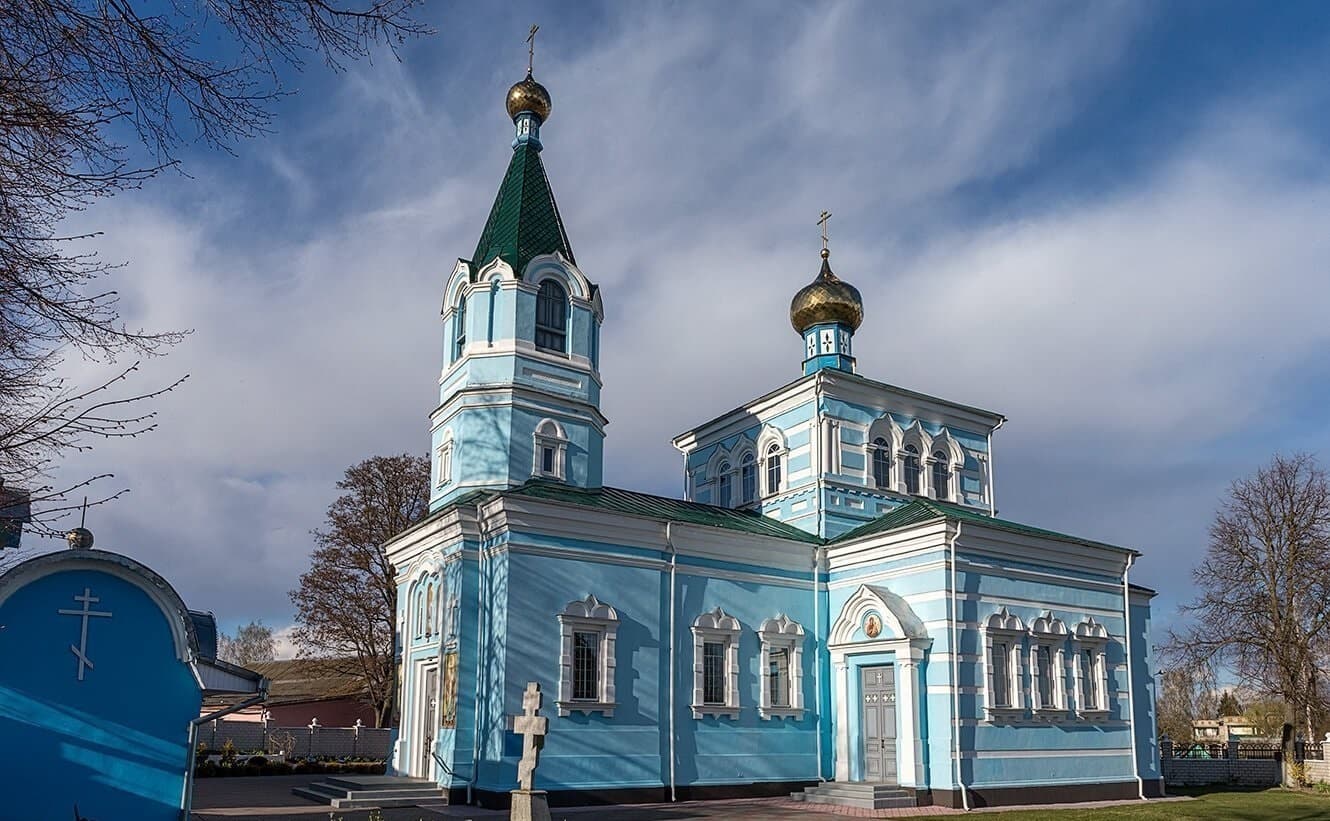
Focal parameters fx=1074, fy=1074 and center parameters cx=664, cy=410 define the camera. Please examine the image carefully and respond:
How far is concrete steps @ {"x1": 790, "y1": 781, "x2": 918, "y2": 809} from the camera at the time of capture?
1661cm

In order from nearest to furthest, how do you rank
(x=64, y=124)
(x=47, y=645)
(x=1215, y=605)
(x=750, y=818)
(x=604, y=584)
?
(x=64, y=124) → (x=47, y=645) → (x=750, y=818) → (x=604, y=584) → (x=1215, y=605)

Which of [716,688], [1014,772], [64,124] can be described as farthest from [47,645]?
[1014,772]

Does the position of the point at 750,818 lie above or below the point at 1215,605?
below

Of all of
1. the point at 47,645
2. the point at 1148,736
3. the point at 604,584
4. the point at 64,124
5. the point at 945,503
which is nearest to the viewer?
the point at 64,124

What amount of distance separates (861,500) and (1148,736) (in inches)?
279

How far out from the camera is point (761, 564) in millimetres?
19172

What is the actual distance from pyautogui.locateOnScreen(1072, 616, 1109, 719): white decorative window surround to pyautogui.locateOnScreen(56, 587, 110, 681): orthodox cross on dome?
16.2 meters

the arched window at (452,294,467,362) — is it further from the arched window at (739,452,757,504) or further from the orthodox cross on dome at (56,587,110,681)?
the orthodox cross on dome at (56,587,110,681)

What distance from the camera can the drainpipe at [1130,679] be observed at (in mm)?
19688

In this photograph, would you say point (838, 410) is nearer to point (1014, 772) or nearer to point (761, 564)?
point (761, 564)

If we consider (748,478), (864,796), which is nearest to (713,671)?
(864,796)

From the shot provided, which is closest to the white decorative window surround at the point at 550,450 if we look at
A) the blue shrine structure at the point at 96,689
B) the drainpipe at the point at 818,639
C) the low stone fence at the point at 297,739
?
the drainpipe at the point at 818,639

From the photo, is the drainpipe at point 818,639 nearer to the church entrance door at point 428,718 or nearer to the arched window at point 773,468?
the arched window at point 773,468

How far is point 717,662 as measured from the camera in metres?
18.3
